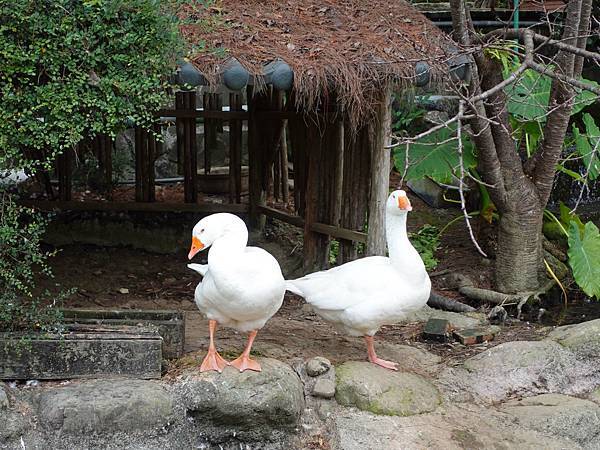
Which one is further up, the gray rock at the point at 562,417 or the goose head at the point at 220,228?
the goose head at the point at 220,228

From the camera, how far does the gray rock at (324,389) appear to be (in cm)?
536

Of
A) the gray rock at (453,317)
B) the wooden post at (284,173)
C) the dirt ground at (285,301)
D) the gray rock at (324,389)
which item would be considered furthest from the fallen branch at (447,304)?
the wooden post at (284,173)

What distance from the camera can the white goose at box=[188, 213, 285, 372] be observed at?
193 inches

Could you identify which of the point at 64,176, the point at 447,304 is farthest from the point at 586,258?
the point at 64,176

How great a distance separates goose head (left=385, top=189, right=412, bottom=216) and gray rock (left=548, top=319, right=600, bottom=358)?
1.61m

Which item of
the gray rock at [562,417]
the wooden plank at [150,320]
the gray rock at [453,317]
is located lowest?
the gray rock at [453,317]

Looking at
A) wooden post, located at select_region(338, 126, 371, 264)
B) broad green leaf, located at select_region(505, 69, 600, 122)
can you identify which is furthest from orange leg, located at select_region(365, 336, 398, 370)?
broad green leaf, located at select_region(505, 69, 600, 122)

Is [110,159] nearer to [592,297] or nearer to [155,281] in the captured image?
[155,281]

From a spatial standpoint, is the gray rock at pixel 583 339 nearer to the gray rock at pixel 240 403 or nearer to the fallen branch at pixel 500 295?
the fallen branch at pixel 500 295

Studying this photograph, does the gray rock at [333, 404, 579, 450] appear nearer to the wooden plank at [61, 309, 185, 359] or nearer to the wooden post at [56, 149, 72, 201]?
the wooden plank at [61, 309, 185, 359]

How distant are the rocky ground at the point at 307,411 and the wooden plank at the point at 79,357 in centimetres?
8

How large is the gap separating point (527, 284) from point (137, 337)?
4.16 meters

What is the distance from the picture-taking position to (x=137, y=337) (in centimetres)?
524

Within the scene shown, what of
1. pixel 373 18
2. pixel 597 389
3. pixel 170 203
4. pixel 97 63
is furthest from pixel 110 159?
pixel 597 389
